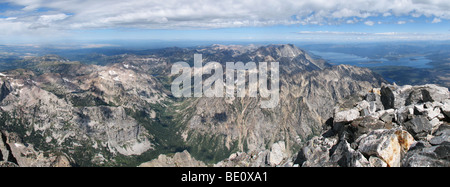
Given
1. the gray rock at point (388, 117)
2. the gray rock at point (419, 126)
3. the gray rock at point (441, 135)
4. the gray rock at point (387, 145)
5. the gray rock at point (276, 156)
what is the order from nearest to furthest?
the gray rock at point (387, 145) → the gray rock at point (441, 135) → the gray rock at point (419, 126) → the gray rock at point (388, 117) → the gray rock at point (276, 156)

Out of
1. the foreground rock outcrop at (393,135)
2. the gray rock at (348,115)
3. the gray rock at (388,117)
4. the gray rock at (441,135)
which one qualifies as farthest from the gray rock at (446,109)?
the gray rock at (348,115)

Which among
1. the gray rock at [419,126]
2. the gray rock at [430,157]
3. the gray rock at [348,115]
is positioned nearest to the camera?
the gray rock at [430,157]

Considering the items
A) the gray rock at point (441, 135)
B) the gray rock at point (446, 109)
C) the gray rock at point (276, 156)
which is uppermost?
the gray rock at point (446, 109)

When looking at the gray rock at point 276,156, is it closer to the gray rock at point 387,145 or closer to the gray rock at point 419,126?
the gray rock at point 419,126

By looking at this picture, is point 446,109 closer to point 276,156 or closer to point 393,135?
point 393,135

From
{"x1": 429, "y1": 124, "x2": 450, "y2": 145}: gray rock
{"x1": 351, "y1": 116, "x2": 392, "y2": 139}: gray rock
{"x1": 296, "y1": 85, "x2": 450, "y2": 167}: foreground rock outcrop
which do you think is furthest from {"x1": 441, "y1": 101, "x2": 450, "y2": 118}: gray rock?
{"x1": 351, "y1": 116, "x2": 392, "y2": 139}: gray rock
